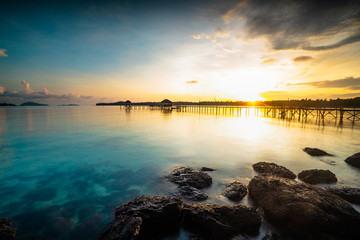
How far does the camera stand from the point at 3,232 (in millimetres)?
4434

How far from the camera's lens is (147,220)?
4746mm

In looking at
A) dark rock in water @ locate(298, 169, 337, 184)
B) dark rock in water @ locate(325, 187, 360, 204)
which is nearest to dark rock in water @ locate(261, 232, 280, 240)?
dark rock in water @ locate(325, 187, 360, 204)

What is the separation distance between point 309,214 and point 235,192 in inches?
100

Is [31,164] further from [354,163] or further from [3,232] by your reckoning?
[354,163]

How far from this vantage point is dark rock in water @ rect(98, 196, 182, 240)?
4.19 meters

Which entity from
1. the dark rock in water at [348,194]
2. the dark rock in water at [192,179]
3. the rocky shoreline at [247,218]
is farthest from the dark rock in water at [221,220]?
the dark rock in water at [348,194]

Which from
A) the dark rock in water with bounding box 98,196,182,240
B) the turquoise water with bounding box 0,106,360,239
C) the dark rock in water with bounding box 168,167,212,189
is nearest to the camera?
the dark rock in water with bounding box 98,196,182,240

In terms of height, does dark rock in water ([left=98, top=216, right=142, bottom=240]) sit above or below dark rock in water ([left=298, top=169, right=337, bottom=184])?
above

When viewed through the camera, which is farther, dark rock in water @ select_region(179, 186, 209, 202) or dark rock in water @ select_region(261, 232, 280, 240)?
dark rock in water @ select_region(179, 186, 209, 202)

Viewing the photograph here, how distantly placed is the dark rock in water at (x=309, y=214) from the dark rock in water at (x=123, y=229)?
4202 mm

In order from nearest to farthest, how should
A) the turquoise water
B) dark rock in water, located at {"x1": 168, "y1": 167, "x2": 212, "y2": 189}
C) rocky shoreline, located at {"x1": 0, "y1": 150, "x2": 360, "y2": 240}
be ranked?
rocky shoreline, located at {"x1": 0, "y1": 150, "x2": 360, "y2": 240}
the turquoise water
dark rock in water, located at {"x1": 168, "y1": 167, "x2": 212, "y2": 189}

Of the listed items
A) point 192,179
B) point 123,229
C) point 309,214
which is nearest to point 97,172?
point 192,179

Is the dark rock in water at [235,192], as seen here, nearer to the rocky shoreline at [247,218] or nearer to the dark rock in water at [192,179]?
the rocky shoreline at [247,218]

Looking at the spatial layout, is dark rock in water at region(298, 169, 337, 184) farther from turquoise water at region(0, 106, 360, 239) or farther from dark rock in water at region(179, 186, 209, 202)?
dark rock in water at region(179, 186, 209, 202)
